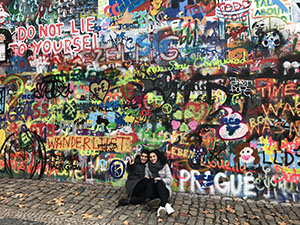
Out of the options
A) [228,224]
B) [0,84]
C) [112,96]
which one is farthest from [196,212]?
[0,84]

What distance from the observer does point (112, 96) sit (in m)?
5.59

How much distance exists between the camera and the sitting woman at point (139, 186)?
439 cm

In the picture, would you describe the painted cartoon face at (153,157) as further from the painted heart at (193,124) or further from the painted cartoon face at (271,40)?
the painted cartoon face at (271,40)

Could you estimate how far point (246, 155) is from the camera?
4871mm

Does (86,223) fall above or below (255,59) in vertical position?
below

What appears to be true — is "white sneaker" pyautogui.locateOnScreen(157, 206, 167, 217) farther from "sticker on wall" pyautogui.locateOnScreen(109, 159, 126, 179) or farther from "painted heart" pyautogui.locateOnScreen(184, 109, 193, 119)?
"painted heart" pyautogui.locateOnScreen(184, 109, 193, 119)

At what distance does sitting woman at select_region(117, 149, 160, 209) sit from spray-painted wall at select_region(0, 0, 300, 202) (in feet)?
1.86

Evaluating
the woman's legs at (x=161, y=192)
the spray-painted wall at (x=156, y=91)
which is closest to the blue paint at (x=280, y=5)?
the spray-painted wall at (x=156, y=91)

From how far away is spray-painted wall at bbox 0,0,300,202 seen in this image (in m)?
4.79

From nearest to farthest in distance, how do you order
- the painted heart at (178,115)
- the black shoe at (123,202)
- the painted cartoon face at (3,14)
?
the black shoe at (123,202) < the painted heart at (178,115) < the painted cartoon face at (3,14)

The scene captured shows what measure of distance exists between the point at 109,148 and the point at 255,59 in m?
3.92

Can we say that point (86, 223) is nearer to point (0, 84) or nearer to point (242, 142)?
point (242, 142)

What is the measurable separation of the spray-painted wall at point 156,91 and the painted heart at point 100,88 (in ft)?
0.09

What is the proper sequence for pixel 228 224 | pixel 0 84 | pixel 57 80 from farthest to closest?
pixel 0 84 < pixel 57 80 < pixel 228 224
